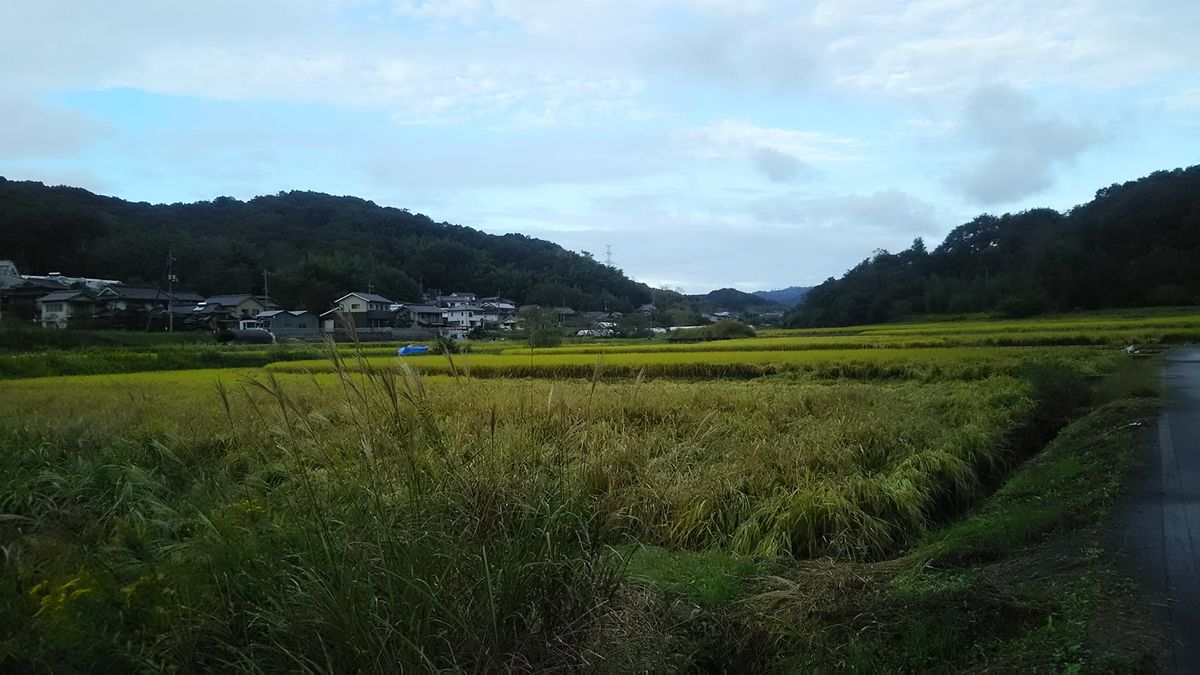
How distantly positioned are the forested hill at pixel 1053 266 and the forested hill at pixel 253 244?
38.7 m

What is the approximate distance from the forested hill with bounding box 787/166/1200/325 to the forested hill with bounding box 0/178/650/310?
3872 centimetres

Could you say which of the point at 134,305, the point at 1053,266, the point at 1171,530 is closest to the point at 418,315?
the point at 1171,530

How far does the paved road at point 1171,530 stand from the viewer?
337 cm

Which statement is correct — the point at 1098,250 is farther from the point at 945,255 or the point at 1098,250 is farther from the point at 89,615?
the point at 89,615

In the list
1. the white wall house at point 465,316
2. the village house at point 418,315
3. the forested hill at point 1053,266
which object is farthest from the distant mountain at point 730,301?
the village house at point 418,315

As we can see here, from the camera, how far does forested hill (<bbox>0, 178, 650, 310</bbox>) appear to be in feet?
39.8

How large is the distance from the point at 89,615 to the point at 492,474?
6.19 ft

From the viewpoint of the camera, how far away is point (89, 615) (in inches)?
120

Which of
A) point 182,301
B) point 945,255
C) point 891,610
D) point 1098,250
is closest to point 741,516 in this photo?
point 891,610

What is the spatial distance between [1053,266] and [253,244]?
52106 millimetres

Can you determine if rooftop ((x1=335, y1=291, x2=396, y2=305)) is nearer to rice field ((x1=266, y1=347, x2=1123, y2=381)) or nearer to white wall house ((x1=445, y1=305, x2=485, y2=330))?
rice field ((x1=266, y1=347, x2=1123, y2=381))

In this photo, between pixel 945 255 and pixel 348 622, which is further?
pixel 945 255

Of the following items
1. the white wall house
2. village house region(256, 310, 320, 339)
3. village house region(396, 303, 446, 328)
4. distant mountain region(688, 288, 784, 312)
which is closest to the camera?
village house region(256, 310, 320, 339)

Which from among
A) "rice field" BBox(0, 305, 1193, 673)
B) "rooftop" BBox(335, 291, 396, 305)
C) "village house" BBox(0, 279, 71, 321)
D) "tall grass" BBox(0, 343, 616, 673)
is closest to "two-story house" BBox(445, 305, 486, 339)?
"rooftop" BBox(335, 291, 396, 305)
